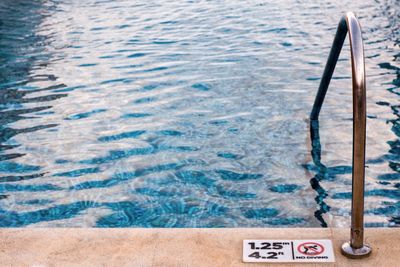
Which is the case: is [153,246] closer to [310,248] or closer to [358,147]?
[310,248]

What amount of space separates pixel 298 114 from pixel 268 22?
3984 millimetres

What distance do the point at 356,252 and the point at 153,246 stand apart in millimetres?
835

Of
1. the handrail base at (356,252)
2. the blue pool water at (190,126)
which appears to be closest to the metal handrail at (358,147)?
the handrail base at (356,252)

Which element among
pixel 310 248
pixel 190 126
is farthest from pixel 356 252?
pixel 190 126

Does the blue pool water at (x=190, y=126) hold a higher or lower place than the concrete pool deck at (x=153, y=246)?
lower

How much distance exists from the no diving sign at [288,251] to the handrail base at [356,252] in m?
0.06

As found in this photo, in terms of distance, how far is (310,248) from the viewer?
2.37 m

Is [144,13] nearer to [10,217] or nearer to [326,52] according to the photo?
[326,52]

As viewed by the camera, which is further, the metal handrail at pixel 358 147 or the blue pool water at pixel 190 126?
the blue pool water at pixel 190 126

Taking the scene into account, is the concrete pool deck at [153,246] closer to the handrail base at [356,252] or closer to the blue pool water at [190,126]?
the handrail base at [356,252]

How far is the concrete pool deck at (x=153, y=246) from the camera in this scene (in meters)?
2.35

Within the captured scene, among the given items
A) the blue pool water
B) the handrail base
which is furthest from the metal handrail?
the blue pool water

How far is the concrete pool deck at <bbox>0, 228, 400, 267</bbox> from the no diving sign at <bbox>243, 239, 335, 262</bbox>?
0.03 metres

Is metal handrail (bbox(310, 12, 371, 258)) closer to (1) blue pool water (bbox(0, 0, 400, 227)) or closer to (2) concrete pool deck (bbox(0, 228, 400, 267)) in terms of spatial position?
(2) concrete pool deck (bbox(0, 228, 400, 267))
